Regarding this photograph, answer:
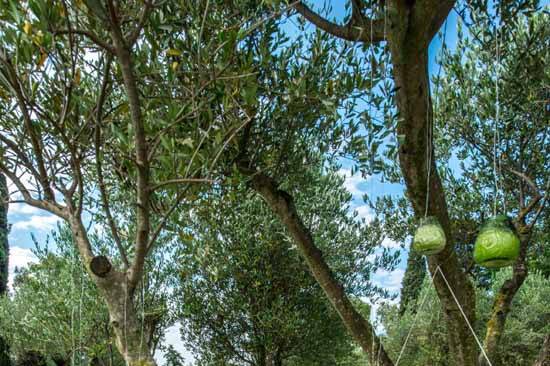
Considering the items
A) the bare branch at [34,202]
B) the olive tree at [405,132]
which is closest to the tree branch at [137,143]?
the bare branch at [34,202]

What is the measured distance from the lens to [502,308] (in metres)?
4.09

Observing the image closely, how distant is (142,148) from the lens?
226 centimetres

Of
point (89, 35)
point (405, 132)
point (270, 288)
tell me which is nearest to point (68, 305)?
point (270, 288)

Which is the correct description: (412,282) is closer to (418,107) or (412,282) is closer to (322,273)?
(322,273)

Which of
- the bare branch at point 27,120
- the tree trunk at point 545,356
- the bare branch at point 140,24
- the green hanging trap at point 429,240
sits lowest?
the tree trunk at point 545,356

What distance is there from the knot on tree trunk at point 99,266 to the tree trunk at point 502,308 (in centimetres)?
327

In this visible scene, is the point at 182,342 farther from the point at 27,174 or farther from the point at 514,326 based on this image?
the point at 514,326

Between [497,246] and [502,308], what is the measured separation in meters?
2.93

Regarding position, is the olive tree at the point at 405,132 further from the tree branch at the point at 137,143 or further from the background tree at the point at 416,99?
the tree branch at the point at 137,143

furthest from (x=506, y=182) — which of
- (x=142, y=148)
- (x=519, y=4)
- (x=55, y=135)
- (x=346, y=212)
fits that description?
(x=55, y=135)

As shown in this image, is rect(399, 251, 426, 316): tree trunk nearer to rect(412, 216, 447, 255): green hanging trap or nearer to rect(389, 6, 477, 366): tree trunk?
rect(389, 6, 477, 366): tree trunk

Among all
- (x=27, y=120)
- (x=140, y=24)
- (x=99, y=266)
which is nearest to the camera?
(x=140, y=24)

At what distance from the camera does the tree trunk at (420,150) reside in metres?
2.36

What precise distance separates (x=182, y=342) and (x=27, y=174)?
5674 millimetres
